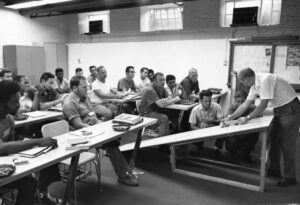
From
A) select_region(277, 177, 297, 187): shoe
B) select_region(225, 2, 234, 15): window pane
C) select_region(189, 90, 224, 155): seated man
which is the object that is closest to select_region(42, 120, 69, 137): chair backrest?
select_region(189, 90, 224, 155): seated man

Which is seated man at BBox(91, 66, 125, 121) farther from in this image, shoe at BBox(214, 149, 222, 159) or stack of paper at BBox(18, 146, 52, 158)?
stack of paper at BBox(18, 146, 52, 158)

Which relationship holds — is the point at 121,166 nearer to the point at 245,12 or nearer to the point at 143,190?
the point at 143,190

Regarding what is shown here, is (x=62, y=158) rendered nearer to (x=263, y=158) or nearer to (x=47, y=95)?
(x=263, y=158)

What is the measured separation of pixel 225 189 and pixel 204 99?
1364mm

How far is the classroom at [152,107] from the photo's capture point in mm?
2791

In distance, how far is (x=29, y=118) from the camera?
12.0 feet

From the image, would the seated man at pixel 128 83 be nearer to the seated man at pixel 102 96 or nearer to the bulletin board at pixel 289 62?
the seated man at pixel 102 96

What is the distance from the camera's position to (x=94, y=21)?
8.52 m

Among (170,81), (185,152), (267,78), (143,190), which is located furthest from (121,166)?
(170,81)

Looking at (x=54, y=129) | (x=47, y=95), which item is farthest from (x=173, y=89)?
(x=54, y=129)

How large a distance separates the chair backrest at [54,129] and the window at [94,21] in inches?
236

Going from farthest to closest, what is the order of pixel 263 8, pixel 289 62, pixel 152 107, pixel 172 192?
pixel 263 8 < pixel 289 62 < pixel 152 107 < pixel 172 192

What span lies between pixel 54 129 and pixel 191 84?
3.43m

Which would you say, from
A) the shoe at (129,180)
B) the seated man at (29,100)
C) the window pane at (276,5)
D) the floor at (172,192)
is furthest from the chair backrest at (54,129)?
the window pane at (276,5)
